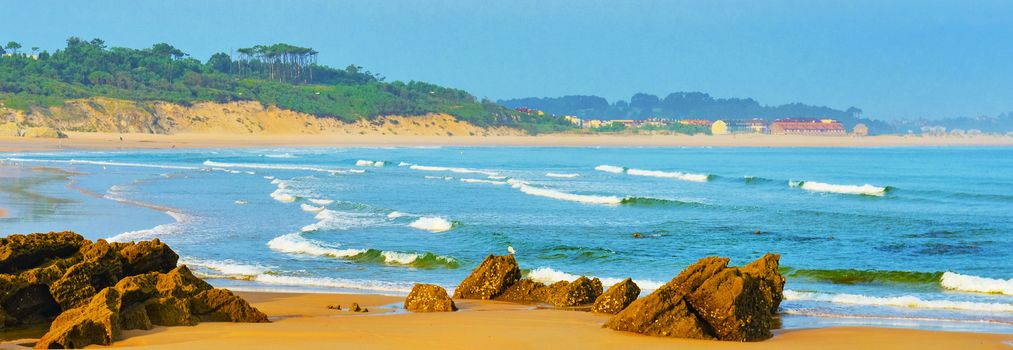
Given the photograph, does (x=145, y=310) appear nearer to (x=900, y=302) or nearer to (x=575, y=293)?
(x=575, y=293)

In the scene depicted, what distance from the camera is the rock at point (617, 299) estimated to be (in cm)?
1286

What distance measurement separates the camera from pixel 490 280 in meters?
14.4

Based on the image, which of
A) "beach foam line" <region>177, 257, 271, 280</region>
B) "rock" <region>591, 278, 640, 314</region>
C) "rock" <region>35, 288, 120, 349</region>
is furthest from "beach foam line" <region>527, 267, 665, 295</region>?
"rock" <region>35, 288, 120, 349</region>

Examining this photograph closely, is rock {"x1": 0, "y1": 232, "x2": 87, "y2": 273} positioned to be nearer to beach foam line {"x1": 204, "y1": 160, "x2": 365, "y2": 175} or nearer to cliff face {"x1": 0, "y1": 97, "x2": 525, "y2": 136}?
beach foam line {"x1": 204, "y1": 160, "x2": 365, "y2": 175}

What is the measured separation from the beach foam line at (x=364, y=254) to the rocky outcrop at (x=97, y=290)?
7.20 metres

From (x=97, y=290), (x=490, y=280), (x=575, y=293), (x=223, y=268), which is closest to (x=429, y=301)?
(x=490, y=280)

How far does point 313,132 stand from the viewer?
12600 centimetres

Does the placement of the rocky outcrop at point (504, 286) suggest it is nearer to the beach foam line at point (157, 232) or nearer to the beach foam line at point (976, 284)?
the beach foam line at point (976, 284)

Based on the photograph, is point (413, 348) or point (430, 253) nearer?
point (413, 348)

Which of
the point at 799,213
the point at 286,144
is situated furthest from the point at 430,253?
the point at 286,144

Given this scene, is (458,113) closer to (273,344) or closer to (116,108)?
(116,108)

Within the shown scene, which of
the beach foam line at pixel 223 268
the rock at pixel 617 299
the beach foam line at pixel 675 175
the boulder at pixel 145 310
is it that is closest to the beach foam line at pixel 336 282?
the beach foam line at pixel 223 268

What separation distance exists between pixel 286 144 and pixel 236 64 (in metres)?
69.4

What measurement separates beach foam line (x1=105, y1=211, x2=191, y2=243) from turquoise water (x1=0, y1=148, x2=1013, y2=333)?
0.05 metres
